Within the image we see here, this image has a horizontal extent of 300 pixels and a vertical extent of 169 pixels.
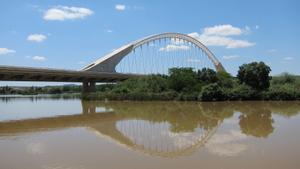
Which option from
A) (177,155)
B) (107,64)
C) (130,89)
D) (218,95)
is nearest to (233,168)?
(177,155)

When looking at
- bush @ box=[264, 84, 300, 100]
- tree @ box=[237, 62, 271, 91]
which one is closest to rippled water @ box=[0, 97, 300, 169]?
bush @ box=[264, 84, 300, 100]

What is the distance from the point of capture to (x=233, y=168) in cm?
938

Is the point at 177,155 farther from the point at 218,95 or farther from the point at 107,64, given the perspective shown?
the point at 107,64

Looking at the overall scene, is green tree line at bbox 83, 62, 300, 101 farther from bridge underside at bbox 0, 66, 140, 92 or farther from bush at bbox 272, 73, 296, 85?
bush at bbox 272, 73, 296, 85

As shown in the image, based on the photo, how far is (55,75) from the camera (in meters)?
50.4

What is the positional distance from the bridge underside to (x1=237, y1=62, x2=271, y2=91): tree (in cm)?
2090

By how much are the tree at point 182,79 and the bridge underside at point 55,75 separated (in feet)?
37.2

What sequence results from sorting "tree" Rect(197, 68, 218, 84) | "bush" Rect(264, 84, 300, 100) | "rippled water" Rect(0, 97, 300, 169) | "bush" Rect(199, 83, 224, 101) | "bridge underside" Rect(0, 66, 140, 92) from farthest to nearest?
1. "tree" Rect(197, 68, 218, 84)
2. "bush" Rect(264, 84, 300, 100)
3. "bush" Rect(199, 83, 224, 101)
4. "bridge underside" Rect(0, 66, 140, 92)
5. "rippled water" Rect(0, 97, 300, 169)

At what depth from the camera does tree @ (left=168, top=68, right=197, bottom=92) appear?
50625 mm

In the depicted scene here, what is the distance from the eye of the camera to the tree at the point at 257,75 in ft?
165

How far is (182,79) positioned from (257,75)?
983 centimetres

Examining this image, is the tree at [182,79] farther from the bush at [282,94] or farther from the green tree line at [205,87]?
the bush at [282,94]

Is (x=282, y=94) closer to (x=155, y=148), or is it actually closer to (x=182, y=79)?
(x=182, y=79)

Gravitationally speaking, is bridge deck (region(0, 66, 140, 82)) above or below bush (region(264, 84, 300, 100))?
above
